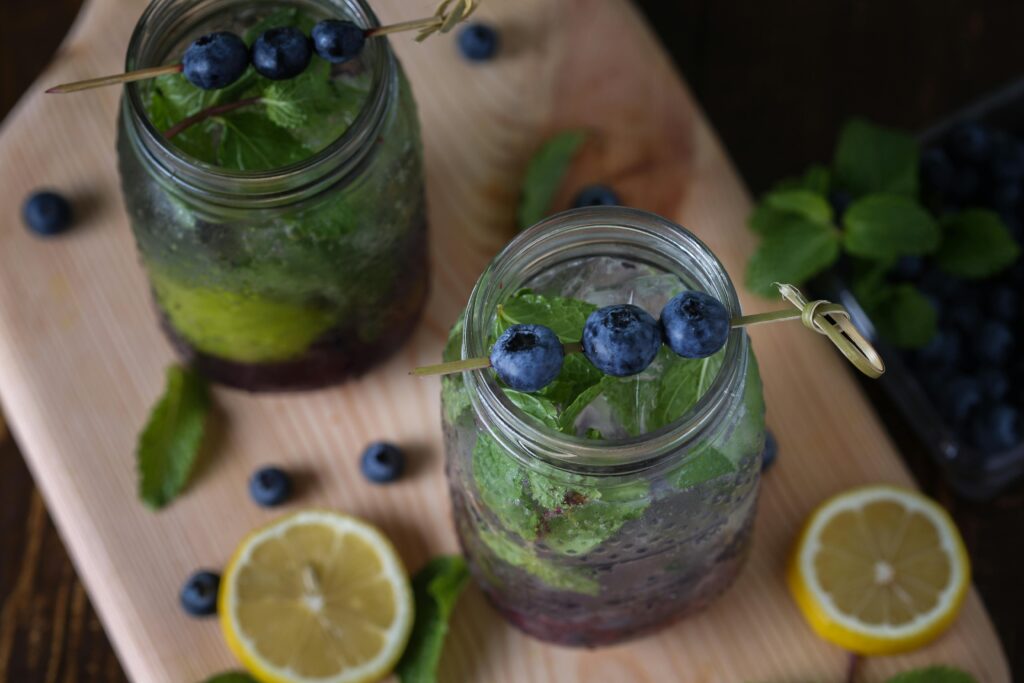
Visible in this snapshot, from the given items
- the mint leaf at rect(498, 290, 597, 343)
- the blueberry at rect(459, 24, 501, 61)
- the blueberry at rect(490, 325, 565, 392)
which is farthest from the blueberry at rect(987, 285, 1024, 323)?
the blueberry at rect(490, 325, 565, 392)

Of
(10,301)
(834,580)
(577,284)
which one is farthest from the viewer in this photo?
(10,301)

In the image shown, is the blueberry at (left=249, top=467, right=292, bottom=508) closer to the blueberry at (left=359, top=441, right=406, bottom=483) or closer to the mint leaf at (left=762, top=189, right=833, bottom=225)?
the blueberry at (left=359, top=441, right=406, bottom=483)

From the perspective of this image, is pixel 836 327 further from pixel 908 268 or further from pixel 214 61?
pixel 908 268

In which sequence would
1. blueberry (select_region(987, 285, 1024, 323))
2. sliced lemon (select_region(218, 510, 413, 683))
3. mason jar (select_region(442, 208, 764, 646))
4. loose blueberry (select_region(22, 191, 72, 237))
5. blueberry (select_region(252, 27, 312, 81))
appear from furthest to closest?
blueberry (select_region(987, 285, 1024, 323))
loose blueberry (select_region(22, 191, 72, 237))
sliced lemon (select_region(218, 510, 413, 683))
blueberry (select_region(252, 27, 312, 81))
mason jar (select_region(442, 208, 764, 646))

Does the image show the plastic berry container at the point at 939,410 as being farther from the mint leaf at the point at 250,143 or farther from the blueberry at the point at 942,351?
the mint leaf at the point at 250,143

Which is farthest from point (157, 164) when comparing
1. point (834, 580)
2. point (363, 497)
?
point (834, 580)

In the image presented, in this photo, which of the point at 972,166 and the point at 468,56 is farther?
the point at 972,166

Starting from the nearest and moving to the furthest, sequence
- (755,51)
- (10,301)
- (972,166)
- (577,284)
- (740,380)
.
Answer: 1. (740,380)
2. (577,284)
3. (10,301)
4. (972,166)
5. (755,51)

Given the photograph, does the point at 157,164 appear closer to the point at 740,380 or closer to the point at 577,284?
the point at 577,284
